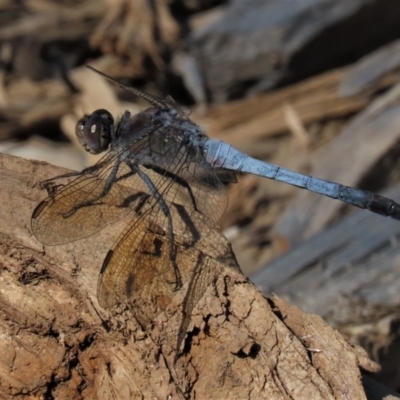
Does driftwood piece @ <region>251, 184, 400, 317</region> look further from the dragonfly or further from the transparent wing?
the transparent wing

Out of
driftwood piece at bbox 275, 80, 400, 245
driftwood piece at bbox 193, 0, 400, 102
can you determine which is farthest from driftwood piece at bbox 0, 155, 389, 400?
driftwood piece at bbox 193, 0, 400, 102

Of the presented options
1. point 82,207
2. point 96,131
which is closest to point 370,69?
point 96,131

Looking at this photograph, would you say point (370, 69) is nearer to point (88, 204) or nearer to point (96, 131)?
point (96, 131)

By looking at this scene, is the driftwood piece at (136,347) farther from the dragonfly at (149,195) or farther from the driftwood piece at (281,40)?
the driftwood piece at (281,40)

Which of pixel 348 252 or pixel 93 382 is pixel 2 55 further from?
pixel 93 382

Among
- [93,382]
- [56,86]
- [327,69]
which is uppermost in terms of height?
[327,69]

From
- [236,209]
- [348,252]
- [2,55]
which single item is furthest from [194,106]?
[348,252]

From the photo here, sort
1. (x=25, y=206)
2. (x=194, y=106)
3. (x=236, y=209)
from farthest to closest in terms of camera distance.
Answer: (x=194, y=106) → (x=236, y=209) → (x=25, y=206)
